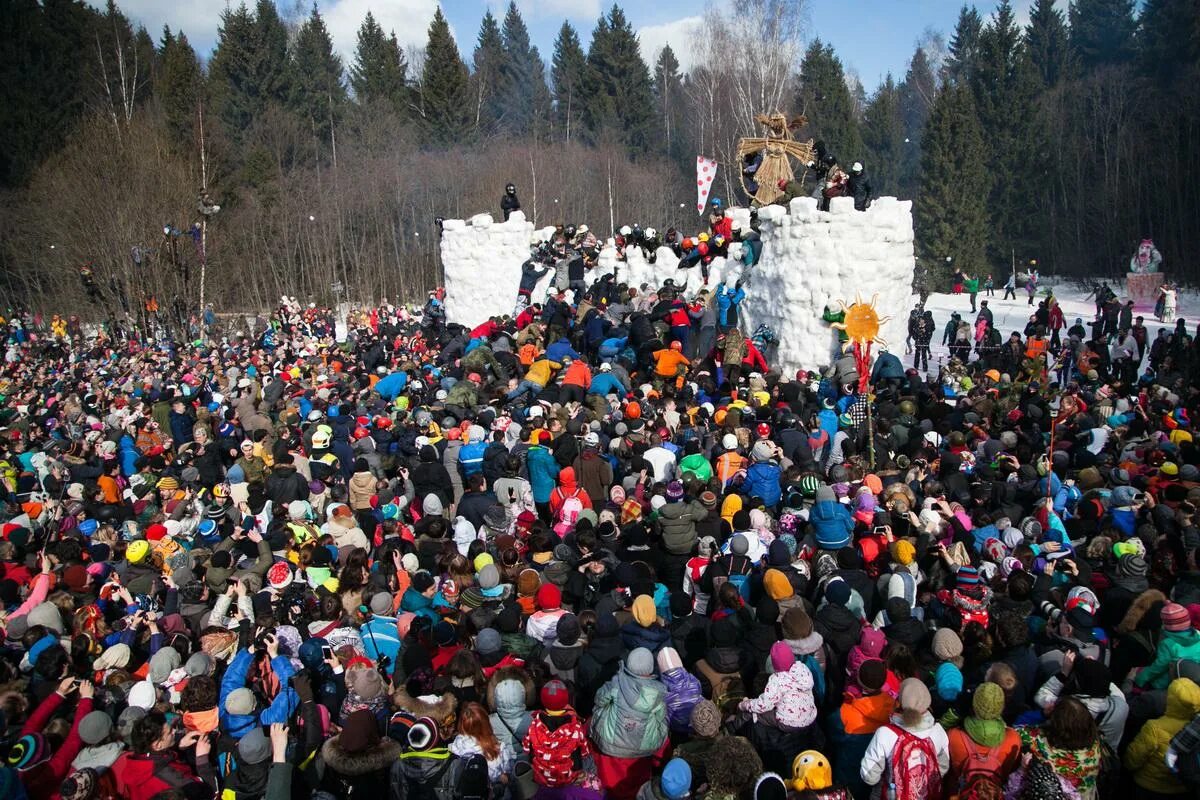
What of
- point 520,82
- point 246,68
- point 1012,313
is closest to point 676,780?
point 1012,313

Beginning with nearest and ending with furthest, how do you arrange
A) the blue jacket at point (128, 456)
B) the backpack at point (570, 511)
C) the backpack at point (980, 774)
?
the backpack at point (980, 774)
the backpack at point (570, 511)
the blue jacket at point (128, 456)

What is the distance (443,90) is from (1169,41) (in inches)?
1323

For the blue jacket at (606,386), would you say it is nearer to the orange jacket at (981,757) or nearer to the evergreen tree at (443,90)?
the orange jacket at (981,757)

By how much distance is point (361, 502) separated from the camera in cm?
866

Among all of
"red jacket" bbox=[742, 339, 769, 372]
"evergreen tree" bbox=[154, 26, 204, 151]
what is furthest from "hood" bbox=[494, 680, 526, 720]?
"evergreen tree" bbox=[154, 26, 204, 151]

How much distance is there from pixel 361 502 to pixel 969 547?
599 cm

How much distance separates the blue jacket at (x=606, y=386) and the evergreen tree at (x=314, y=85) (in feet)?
113

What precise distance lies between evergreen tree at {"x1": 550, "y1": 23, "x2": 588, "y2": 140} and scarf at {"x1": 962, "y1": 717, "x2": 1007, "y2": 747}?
46.8 metres

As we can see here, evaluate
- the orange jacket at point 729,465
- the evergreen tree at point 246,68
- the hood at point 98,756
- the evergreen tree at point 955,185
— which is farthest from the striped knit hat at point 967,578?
the evergreen tree at point 246,68

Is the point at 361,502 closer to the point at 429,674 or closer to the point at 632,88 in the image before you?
the point at 429,674

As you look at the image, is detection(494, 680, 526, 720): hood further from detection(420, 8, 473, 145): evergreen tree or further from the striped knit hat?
detection(420, 8, 473, 145): evergreen tree

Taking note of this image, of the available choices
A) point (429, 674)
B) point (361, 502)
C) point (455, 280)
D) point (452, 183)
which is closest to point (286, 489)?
point (361, 502)

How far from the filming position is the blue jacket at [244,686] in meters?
4.57

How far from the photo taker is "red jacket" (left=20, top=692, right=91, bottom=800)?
14.2 feet
